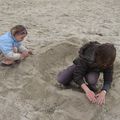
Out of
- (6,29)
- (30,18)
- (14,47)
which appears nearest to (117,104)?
(14,47)

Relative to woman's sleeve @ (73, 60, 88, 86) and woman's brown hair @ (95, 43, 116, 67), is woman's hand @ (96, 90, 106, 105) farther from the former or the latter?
woman's brown hair @ (95, 43, 116, 67)

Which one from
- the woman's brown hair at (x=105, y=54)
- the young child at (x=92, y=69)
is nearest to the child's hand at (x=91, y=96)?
the young child at (x=92, y=69)

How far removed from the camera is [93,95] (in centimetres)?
332

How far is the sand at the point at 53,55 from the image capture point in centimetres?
335

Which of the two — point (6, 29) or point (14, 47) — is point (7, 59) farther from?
point (6, 29)

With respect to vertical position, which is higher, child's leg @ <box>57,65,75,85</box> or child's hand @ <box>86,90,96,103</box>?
child's leg @ <box>57,65,75,85</box>

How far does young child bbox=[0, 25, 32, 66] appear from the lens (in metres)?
3.85

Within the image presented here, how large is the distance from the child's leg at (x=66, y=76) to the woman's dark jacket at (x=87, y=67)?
0.10 metres

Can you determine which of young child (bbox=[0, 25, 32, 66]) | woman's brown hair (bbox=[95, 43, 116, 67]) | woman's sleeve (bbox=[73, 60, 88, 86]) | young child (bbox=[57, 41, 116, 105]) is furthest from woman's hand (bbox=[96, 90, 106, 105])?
young child (bbox=[0, 25, 32, 66])

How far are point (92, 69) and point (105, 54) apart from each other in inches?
14.2

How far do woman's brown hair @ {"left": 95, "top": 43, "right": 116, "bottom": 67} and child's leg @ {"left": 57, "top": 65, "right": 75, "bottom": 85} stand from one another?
0.39m

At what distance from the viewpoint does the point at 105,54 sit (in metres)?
3.13

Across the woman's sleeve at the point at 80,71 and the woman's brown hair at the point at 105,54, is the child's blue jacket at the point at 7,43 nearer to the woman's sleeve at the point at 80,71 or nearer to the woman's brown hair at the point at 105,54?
the woman's sleeve at the point at 80,71

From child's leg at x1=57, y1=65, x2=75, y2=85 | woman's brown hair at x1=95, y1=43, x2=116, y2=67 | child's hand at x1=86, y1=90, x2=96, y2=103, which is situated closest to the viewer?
woman's brown hair at x1=95, y1=43, x2=116, y2=67
